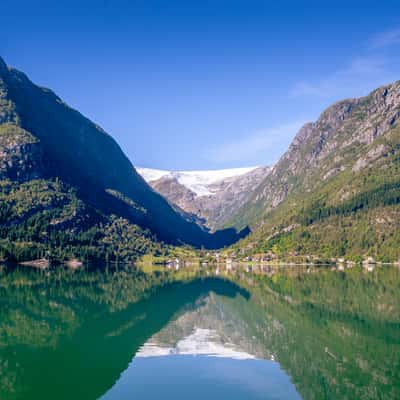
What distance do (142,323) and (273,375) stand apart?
30671 millimetres

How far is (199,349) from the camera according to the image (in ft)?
169

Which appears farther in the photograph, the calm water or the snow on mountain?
the snow on mountain

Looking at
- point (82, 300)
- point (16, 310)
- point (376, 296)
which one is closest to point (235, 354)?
point (16, 310)

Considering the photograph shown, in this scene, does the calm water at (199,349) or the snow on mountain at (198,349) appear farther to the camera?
the snow on mountain at (198,349)

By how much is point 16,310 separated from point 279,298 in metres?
53.1

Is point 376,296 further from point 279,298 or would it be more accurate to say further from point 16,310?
point 16,310

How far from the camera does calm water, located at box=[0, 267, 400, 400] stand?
35753 millimetres

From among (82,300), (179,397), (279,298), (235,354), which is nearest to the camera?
(179,397)

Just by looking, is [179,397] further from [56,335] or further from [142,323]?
[142,323]

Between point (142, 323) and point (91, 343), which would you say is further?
point (142, 323)

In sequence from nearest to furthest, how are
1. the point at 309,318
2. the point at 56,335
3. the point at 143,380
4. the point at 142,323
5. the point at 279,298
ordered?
the point at 143,380, the point at 56,335, the point at 142,323, the point at 309,318, the point at 279,298

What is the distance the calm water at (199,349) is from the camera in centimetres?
3575

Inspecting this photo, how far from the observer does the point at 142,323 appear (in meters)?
67.8

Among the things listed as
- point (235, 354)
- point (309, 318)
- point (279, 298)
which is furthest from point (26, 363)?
point (279, 298)
